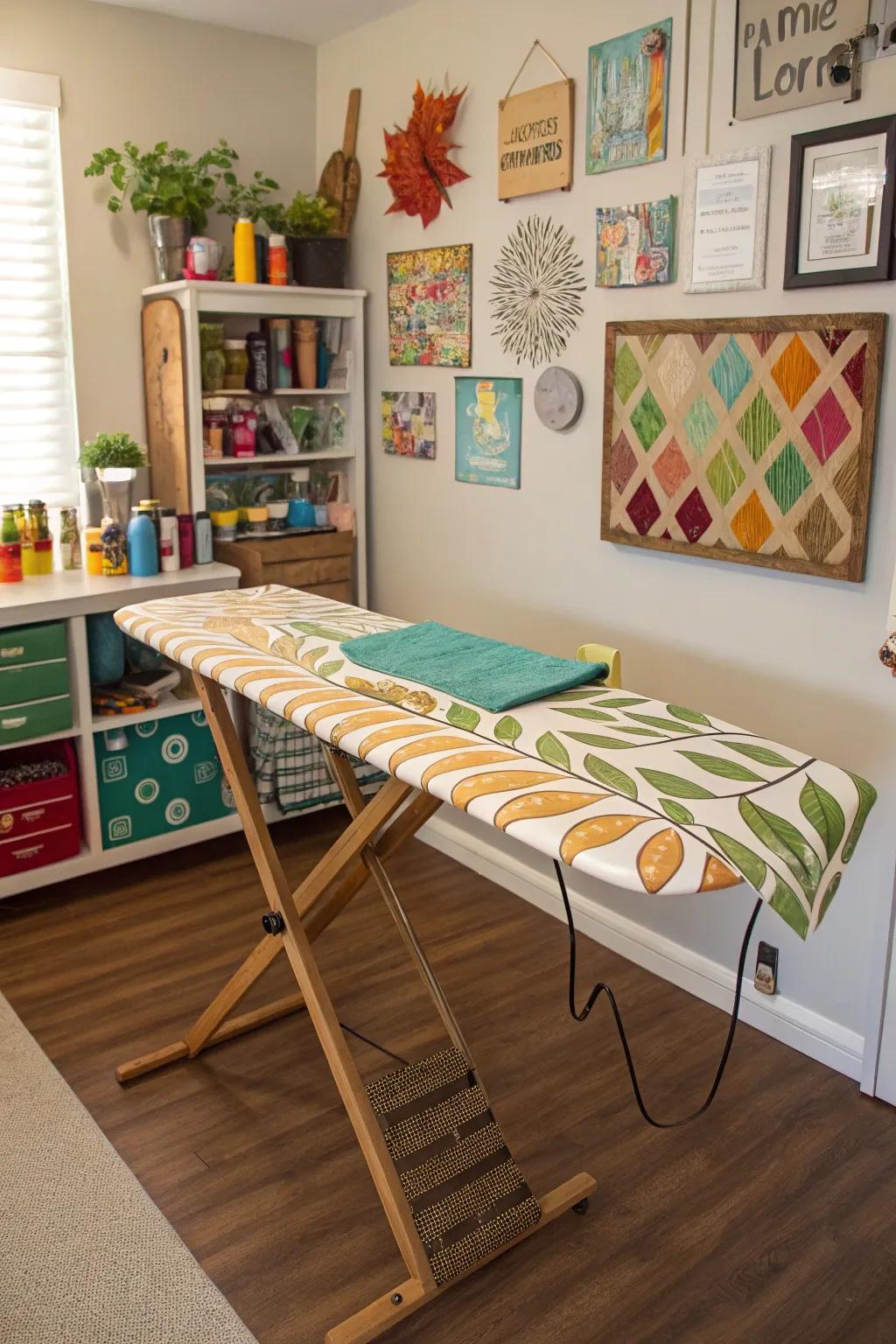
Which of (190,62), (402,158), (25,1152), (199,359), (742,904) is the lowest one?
(25,1152)

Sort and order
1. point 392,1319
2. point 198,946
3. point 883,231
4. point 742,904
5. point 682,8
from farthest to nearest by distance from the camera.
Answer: point 198,946, point 742,904, point 682,8, point 883,231, point 392,1319

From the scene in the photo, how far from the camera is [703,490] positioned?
2.54 m

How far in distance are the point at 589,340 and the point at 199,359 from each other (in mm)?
1216

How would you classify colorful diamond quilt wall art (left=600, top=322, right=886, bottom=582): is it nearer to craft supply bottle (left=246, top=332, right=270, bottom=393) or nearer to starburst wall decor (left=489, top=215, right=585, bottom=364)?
starburst wall decor (left=489, top=215, right=585, bottom=364)

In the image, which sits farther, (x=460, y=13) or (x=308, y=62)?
(x=308, y=62)

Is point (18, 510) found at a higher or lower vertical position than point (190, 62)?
lower

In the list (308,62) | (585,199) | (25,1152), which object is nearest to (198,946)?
(25,1152)

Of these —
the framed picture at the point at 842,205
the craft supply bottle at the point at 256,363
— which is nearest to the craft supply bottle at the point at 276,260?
the craft supply bottle at the point at 256,363

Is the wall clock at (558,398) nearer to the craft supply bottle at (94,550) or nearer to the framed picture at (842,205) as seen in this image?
the framed picture at (842,205)

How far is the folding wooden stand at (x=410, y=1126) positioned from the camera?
183 cm

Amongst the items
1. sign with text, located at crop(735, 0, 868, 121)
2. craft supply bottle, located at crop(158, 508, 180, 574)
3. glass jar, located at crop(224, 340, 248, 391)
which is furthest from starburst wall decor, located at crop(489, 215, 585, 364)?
craft supply bottle, located at crop(158, 508, 180, 574)

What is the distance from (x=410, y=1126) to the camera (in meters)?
1.93

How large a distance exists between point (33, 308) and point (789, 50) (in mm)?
2201

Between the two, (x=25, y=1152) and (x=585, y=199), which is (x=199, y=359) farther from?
(x=25, y=1152)
